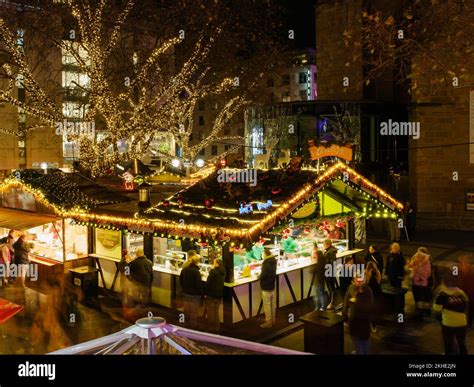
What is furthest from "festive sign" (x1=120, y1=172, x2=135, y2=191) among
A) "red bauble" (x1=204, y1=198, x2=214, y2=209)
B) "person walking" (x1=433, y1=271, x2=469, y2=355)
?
"person walking" (x1=433, y1=271, x2=469, y2=355)

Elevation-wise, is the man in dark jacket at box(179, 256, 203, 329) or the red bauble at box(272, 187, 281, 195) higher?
the red bauble at box(272, 187, 281, 195)

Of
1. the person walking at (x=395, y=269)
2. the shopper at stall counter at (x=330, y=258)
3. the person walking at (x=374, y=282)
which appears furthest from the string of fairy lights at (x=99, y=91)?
the person walking at (x=374, y=282)

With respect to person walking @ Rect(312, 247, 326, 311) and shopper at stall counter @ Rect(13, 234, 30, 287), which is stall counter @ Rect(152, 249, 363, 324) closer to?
person walking @ Rect(312, 247, 326, 311)

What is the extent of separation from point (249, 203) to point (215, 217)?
0.81 meters

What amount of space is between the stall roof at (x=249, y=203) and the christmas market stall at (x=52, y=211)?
87 cm

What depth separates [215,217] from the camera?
11.1 metres

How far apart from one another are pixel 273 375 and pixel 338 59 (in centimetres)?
2541

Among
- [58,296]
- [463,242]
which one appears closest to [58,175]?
[58,296]

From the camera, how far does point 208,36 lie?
2723 cm

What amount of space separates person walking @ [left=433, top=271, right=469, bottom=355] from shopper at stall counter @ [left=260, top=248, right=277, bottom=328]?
3590 millimetres

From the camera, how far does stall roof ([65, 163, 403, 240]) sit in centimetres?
1066

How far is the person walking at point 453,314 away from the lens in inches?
307

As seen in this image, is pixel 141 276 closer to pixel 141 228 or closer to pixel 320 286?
pixel 141 228

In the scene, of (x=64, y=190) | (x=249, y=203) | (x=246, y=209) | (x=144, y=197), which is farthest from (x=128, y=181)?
(x=246, y=209)
